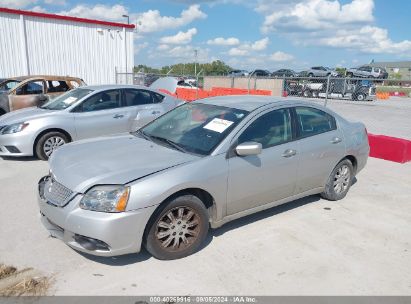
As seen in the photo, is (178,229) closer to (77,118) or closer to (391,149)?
(77,118)

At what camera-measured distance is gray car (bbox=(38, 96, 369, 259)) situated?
9.99ft

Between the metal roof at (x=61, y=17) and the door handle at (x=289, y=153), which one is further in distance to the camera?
the metal roof at (x=61, y=17)

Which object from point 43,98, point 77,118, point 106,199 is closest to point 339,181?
point 106,199

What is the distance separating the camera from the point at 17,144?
21.0 ft

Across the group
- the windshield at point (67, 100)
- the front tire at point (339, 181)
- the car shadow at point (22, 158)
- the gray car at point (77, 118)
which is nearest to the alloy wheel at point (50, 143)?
the gray car at point (77, 118)

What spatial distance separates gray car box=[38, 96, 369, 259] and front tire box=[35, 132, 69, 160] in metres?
3.03

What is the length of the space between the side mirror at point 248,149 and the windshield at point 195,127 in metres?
0.23

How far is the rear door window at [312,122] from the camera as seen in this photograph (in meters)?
4.43

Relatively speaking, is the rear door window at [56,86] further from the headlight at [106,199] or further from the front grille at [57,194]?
the headlight at [106,199]

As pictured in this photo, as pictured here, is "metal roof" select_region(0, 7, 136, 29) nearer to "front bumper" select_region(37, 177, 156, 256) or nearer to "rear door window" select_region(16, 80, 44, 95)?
"rear door window" select_region(16, 80, 44, 95)

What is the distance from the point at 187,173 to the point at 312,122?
2.13 meters

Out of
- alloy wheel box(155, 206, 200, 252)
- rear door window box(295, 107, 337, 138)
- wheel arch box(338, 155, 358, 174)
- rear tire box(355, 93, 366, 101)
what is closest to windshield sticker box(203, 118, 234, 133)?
alloy wheel box(155, 206, 200, 252)

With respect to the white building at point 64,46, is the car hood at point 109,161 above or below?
below

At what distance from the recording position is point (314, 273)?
327cm
